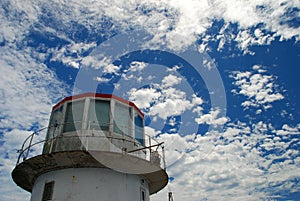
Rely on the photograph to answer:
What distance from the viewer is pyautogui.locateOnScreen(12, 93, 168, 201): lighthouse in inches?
360


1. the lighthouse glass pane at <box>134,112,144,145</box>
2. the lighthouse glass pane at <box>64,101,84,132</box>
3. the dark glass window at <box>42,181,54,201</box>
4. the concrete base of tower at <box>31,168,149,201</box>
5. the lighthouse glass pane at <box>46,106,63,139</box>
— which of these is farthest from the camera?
the lighthouse glass pane at <box>134,112,144,145</box>

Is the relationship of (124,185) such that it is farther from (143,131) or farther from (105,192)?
(143,131)

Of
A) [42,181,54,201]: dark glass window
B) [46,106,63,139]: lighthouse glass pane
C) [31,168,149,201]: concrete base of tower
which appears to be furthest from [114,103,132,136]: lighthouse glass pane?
[42,181,54,201]: dark glass window

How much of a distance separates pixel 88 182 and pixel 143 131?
3.74 meters

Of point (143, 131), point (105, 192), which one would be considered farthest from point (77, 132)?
point (143, 131)

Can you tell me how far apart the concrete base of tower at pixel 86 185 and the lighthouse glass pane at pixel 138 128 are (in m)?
1.88

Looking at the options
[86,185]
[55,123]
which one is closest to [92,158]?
[86,185]

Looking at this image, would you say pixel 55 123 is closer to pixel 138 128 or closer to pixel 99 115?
pixel 99 115

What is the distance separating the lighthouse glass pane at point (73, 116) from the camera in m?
10.2

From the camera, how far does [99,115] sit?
10594mm

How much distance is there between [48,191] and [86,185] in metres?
1.52

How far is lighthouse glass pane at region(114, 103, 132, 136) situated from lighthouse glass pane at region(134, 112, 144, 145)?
501 mm

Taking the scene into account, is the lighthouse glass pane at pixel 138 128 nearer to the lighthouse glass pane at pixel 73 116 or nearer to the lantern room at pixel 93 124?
the lantern room at pixel 93 124

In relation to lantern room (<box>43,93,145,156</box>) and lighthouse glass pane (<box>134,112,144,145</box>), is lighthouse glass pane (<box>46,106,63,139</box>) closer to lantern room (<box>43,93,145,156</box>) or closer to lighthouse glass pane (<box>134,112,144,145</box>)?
lantern room (<box>43,93,145,156</box>)
